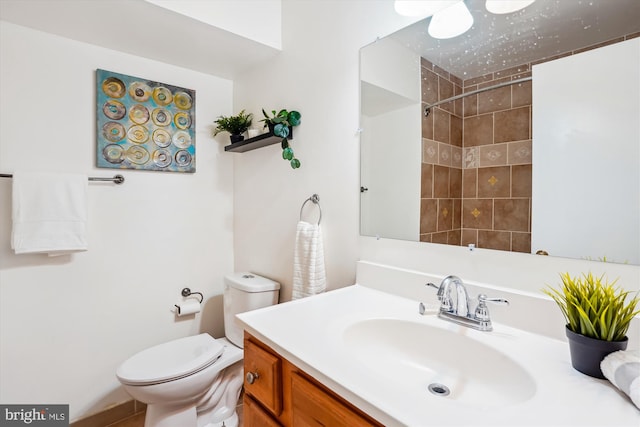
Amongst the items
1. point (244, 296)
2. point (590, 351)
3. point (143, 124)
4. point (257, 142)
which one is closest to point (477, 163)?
point (590, 351)

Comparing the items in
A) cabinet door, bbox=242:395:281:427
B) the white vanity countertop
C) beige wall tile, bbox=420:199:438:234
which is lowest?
cabinet door, bbox=242:395:281:427

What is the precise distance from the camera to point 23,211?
4.75ft

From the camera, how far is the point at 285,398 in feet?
2.74

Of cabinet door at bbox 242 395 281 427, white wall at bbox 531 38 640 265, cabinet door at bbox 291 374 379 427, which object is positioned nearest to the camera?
cabinet door at bbox 291 374 379 427

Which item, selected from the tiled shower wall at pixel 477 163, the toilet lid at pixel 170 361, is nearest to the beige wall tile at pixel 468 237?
the tiled shower wall at pixel 477 163

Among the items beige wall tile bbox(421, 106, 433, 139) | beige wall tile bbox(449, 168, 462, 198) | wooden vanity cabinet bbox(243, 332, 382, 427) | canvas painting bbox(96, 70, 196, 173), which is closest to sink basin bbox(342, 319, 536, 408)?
wooden vanity cabinet bbox(243, 332, 382, 427)

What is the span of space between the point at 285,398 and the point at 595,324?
717 millimetres

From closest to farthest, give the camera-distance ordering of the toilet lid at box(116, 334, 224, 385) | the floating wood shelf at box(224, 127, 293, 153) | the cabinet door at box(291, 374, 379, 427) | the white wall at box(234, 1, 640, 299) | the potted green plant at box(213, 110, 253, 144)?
1. the cabinet door at box(291, 374, 379, 427)
2. the white wall at box(234, 1, 640, 299)
3. the toilet lid at box(116, 334, 224, 385)
4. the floating wood shelf at box(224, 127, 293, 153)
5. the potted green plant at box(213, 110, 253, 144)

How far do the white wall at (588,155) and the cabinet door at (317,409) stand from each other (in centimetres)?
67

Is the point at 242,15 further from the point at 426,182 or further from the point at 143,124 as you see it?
the point at 426,182

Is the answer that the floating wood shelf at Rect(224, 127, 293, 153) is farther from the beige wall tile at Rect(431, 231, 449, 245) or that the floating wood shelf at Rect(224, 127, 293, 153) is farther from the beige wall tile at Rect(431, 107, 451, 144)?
the beige wall tile at Rect(431, 231, 449, 245)

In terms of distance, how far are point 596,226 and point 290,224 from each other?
1.25 meters

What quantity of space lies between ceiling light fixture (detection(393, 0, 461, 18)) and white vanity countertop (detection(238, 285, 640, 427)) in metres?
1.01

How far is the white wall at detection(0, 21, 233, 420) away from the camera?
4.95 feet
